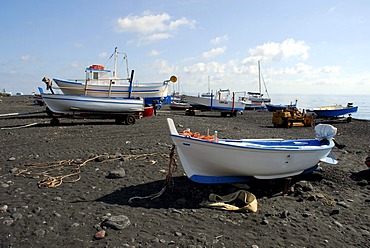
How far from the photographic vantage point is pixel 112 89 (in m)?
22.4

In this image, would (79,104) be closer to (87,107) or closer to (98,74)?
(87,107)

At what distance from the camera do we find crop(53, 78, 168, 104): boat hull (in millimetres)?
21734

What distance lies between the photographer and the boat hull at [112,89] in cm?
2173

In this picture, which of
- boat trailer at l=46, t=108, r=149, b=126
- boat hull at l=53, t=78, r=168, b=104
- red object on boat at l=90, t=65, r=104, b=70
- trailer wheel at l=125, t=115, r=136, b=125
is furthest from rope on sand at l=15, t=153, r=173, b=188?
red object on boat at l=90, t=65, r=104, b=70

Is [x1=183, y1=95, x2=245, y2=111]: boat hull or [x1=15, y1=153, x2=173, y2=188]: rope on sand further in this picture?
[x1=183, y1=95, x2=245, y2=111]: boat hull

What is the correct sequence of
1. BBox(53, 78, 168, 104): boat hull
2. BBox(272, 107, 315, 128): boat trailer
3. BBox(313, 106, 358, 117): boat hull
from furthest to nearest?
BBox(313, 106, 358, 117): boat hull, BBox(53, 78, 168, 104): boat hull, BBox(272, 107, 315, 128): boat trailer

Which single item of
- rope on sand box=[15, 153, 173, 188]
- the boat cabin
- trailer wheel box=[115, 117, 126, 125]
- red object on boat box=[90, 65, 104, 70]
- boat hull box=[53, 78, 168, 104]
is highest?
red object on boat box=[90, 65, 104, 70]

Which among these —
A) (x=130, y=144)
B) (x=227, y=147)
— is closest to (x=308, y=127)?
(x=130, y=144)

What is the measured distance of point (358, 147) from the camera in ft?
41.6

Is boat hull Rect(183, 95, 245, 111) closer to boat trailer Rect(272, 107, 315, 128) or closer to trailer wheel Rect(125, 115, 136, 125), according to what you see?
boat trailer Rect(272, 107, 315, 128)

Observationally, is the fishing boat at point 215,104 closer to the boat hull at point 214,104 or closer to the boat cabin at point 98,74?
the boat hull at point 214,104

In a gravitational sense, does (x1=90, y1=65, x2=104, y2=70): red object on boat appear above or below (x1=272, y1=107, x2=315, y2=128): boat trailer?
above

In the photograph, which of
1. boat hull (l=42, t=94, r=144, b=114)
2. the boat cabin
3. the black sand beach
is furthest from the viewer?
the boat cabin

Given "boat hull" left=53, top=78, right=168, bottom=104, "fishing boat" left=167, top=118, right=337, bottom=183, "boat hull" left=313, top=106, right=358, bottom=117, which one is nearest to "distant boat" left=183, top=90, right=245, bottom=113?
"boat hull" left=53, top=78, right=168, bottom=104
